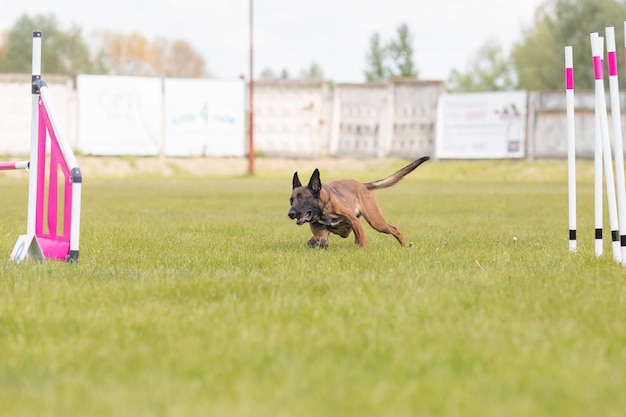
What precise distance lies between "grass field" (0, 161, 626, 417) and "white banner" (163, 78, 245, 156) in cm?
3366

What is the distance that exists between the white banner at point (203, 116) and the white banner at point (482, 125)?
9.63 meters

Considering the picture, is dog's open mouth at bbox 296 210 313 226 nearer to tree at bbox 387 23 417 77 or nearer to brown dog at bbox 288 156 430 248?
brown dog at bbox 288 156 430 248

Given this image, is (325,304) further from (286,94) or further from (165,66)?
(165,66)

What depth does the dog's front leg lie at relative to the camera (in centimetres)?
952

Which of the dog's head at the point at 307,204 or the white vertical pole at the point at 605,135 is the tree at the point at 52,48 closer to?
the dog's head at the point at 307,204

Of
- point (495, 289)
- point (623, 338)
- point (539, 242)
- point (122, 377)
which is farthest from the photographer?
point (539, 242)

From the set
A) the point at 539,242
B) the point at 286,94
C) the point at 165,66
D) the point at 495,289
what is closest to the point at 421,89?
the point at 286,94

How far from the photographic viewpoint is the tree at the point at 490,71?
90500 millimetres

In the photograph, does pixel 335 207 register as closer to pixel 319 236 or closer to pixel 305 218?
pixel 305 218

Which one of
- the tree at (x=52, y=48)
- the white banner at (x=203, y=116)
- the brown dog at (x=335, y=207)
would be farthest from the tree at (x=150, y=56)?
the brown dog at (x=335, y=207)

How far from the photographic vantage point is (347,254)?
853 centimetres

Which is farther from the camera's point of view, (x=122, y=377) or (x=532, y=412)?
(x=122, y=377)

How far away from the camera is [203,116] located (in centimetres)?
4281

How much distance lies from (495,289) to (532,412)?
2814 mm
